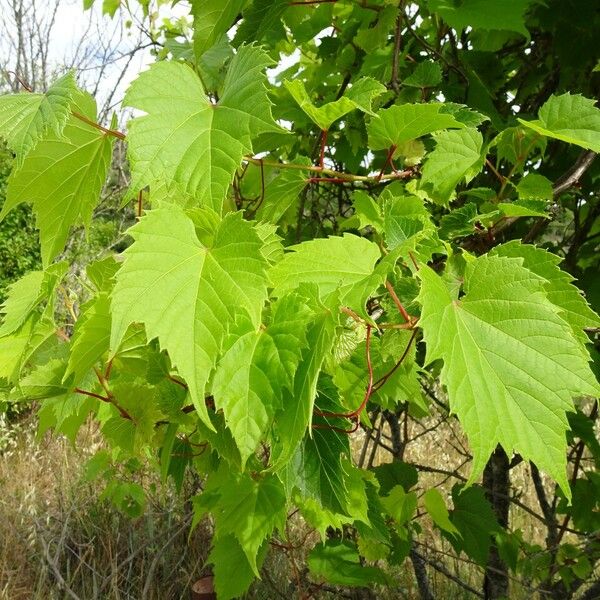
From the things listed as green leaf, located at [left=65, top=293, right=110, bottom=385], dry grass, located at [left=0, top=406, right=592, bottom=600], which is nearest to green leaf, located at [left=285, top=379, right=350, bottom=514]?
green leaf, located at [left=65, top=293, right=110, bottom=385]

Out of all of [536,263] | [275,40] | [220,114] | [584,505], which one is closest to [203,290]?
[220,114]

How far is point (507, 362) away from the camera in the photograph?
649mm

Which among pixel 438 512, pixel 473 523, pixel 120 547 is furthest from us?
pixel 120 547

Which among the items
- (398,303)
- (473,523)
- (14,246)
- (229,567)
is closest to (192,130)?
(398,303)

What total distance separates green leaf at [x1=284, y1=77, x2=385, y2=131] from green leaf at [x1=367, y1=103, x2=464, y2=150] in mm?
33

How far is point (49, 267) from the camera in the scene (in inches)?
30.9

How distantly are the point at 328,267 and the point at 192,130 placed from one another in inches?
7.9

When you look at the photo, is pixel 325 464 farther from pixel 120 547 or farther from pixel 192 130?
pixel 120 547

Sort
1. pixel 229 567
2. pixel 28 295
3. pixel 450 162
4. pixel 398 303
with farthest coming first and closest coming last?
1. pixel 229 567
2. pixel 450 162
3. pixel 28 295
4. pixel 398 303

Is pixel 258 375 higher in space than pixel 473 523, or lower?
higher

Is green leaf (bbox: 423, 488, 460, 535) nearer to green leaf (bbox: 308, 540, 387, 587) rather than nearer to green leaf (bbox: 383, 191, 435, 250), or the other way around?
green leaf (bbox: 308, 540, 387, 587)

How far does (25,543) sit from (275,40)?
2.51 metres

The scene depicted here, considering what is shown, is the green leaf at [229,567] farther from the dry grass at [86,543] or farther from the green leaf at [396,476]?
the dry grass at [86,543]

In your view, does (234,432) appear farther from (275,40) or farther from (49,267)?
(275,40)
